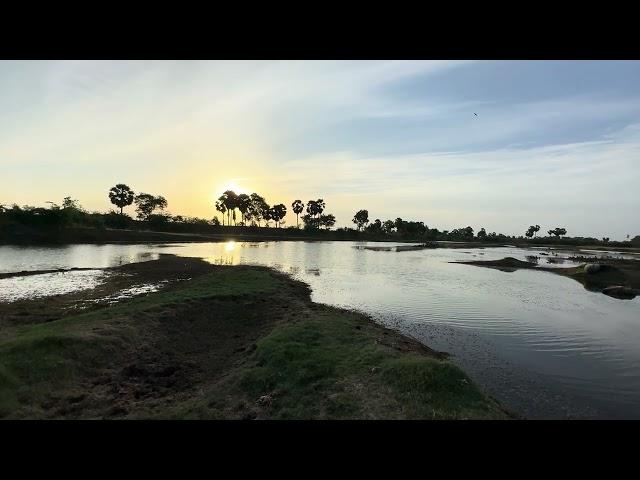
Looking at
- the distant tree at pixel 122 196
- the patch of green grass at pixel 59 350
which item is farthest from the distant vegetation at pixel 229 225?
the patch of green grass at pixel 59 350

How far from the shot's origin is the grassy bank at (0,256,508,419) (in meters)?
8.25

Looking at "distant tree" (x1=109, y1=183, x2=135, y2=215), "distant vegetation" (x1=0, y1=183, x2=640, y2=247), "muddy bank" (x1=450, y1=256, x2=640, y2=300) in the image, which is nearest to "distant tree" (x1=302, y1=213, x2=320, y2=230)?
"distant vegetation" (x1=0, y1=183, x2=640, y2=247)

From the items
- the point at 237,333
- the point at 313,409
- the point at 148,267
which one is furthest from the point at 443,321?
the point at 148,267

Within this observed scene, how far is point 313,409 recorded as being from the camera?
8211 millimetres

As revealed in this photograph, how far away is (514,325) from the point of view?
752 inches

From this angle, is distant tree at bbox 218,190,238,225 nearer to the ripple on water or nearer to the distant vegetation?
the distant vegetation

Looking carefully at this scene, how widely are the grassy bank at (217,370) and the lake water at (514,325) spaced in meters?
2.43

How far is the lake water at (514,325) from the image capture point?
11.0 metres

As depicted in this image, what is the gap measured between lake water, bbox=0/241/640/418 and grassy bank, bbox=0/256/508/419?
2.43 meters
